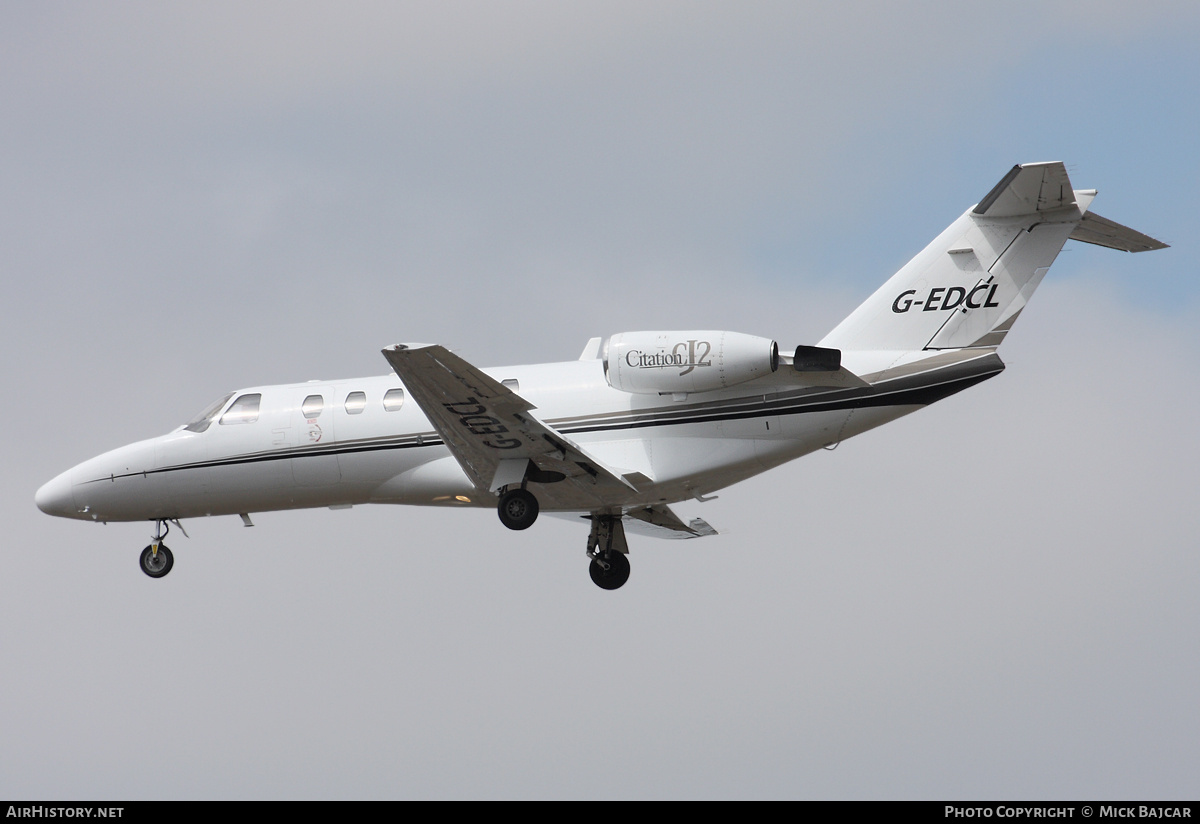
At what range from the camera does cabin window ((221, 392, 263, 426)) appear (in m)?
22.6

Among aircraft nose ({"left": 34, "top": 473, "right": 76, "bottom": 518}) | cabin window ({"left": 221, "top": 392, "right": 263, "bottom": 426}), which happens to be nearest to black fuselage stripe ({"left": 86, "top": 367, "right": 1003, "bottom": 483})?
cabin window ({"left": 221, "top": 392, "right": 263, "bottom": 426})

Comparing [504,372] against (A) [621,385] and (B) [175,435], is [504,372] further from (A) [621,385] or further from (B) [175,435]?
(B) [175,435]

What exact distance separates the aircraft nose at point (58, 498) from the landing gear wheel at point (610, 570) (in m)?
8.77

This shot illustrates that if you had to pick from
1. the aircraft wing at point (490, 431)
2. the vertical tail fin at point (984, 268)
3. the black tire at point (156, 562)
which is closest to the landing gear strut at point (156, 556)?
the black tire at point (156, 562)

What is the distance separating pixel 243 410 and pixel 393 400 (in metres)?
2.72

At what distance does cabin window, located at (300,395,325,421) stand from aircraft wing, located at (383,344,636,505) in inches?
114

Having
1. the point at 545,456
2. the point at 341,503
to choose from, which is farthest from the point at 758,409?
the point at 341,503

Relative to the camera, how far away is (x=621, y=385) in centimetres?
1992

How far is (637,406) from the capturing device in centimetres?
2061

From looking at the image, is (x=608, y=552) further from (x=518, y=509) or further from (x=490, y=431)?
(x=490, y=431)

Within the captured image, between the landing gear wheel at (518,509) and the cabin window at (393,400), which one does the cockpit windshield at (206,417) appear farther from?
the landing gear wheel at (518,509)

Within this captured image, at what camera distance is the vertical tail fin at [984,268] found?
1925cm

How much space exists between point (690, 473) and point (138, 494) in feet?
30.5

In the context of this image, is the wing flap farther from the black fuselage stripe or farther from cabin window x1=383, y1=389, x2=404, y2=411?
cabin window x1=383, y1=389, x2=404, y2=411
